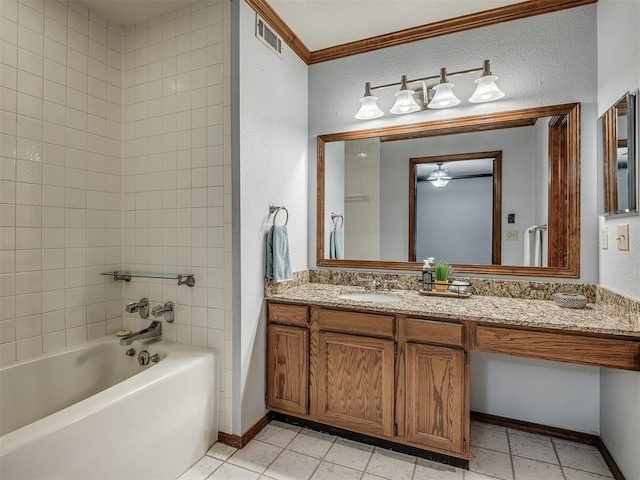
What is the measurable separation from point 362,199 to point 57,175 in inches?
74.6

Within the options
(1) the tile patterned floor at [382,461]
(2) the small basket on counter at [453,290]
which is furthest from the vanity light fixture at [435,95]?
(1) the tile patterned floor at [382,461]

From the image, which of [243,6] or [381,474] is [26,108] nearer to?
[243,6]

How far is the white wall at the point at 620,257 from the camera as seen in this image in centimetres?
145

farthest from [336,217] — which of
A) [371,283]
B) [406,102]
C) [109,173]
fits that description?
[109,173]

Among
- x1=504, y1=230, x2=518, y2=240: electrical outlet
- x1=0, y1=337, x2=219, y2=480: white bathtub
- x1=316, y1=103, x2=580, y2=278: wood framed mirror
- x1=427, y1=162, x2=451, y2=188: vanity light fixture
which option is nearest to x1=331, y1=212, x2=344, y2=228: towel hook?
x1=316, y1=103, x2=580, y2=278: wood framed mirror

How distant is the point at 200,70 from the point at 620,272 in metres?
2.45

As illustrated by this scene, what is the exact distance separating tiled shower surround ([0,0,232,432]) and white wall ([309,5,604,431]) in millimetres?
1232

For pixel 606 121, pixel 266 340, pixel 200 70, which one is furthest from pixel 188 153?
pixel 606 121

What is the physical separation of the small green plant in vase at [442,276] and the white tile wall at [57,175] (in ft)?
6.86

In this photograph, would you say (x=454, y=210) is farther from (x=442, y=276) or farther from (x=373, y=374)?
(x=373, y=374)

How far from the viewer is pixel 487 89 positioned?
2.02 metres

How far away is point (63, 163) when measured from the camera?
1947 mm

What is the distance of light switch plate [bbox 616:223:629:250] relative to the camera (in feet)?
5.06

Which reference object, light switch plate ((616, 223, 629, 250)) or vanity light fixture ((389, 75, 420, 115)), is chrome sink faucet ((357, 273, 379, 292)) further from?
light switch plate ((616, 223, 629, 250))
